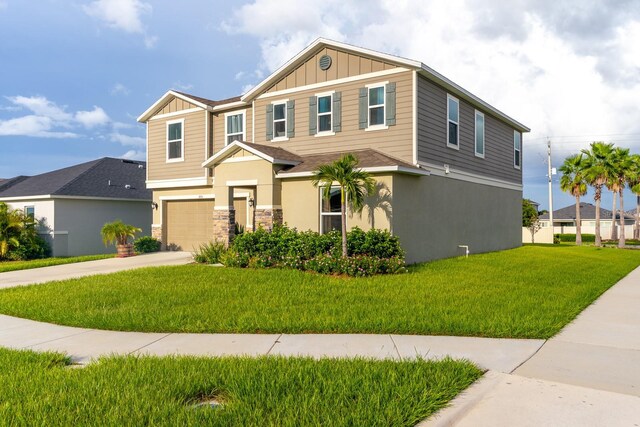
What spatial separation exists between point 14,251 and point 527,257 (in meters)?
Result: 21.7

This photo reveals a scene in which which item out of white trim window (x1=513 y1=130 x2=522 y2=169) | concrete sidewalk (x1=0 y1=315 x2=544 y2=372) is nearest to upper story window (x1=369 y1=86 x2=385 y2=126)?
concrete sidewalk (x1=0 y1=315 x2=544 y2=372)

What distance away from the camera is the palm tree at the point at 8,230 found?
19.3m

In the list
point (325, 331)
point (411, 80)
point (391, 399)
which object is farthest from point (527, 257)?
point (391, 399)

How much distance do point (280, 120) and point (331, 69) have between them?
8.86ft

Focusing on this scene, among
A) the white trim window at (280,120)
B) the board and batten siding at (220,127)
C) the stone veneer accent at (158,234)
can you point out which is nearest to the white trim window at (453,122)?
the white trim window at (280,120)

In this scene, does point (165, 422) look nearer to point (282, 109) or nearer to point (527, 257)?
point (282, 109)

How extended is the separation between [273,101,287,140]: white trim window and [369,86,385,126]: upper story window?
3468 millimetres

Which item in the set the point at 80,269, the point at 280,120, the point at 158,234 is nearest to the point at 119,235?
the point at 158,234

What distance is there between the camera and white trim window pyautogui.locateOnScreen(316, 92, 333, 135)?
15.7 metres

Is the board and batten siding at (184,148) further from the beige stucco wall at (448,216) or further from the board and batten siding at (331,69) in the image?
the beige stucco wall at (448,216)

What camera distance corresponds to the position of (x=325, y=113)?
15797mm

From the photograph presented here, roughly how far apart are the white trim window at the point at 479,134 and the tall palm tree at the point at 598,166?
51.8 feet

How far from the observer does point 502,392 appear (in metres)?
4.35

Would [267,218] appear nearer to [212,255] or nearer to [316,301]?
[212,255]
